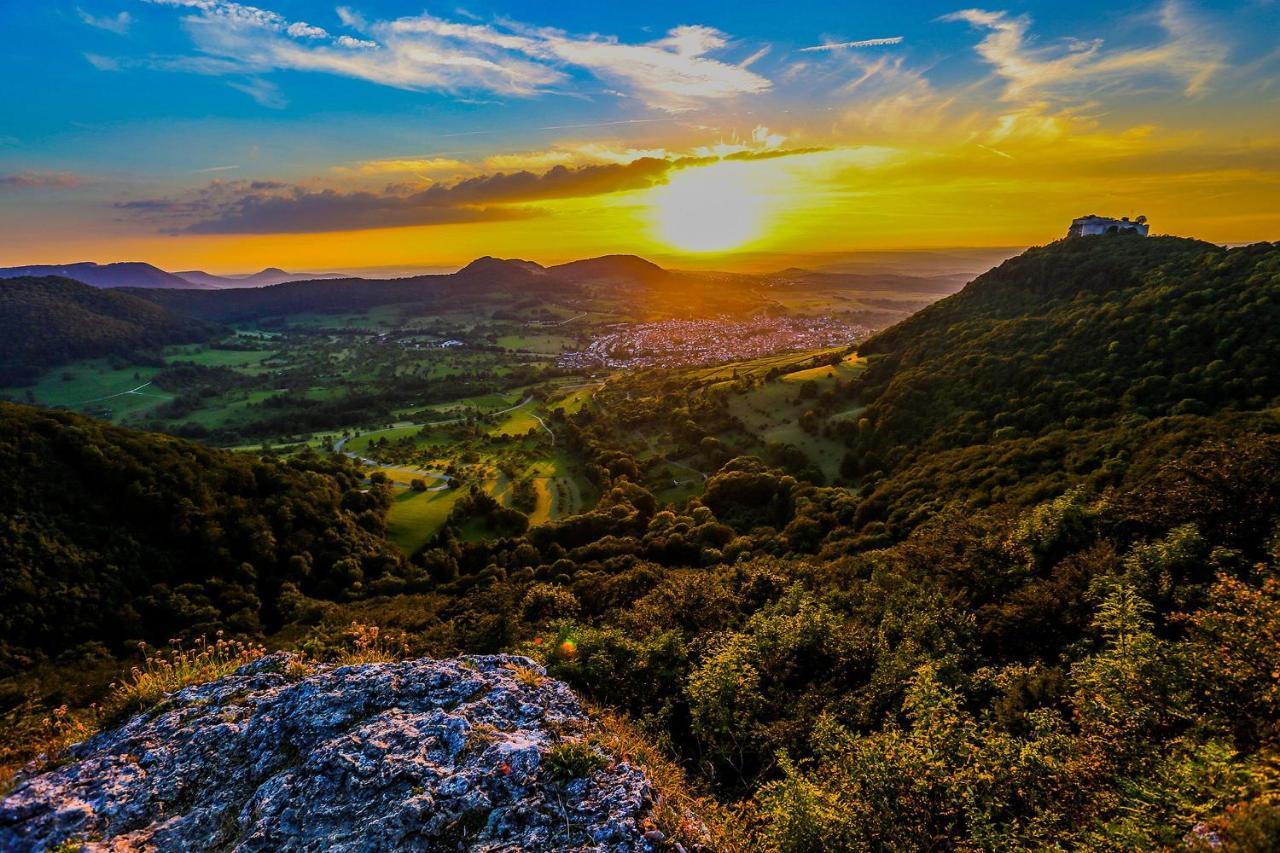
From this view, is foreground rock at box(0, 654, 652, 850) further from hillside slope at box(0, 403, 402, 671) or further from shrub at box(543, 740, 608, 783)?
hillside slope at box(0, 403, 402, 671)

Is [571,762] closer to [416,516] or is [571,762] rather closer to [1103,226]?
[416,516]

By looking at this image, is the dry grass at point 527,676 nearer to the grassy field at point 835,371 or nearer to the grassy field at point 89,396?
the grassy field at point 835,371

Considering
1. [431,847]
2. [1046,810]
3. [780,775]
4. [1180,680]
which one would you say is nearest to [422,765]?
[431,847]

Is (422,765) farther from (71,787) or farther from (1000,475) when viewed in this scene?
(1000,475)

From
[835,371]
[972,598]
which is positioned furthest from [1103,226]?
[972,598]

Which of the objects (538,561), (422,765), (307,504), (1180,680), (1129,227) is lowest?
(538,561)

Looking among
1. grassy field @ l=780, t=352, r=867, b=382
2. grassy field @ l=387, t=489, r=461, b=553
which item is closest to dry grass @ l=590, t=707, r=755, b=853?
grassy field @ l=387, t=489, r=461, b=553

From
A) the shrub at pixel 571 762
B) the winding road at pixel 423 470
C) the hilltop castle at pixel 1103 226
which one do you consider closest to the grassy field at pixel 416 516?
the winding road at pixel 423 470
